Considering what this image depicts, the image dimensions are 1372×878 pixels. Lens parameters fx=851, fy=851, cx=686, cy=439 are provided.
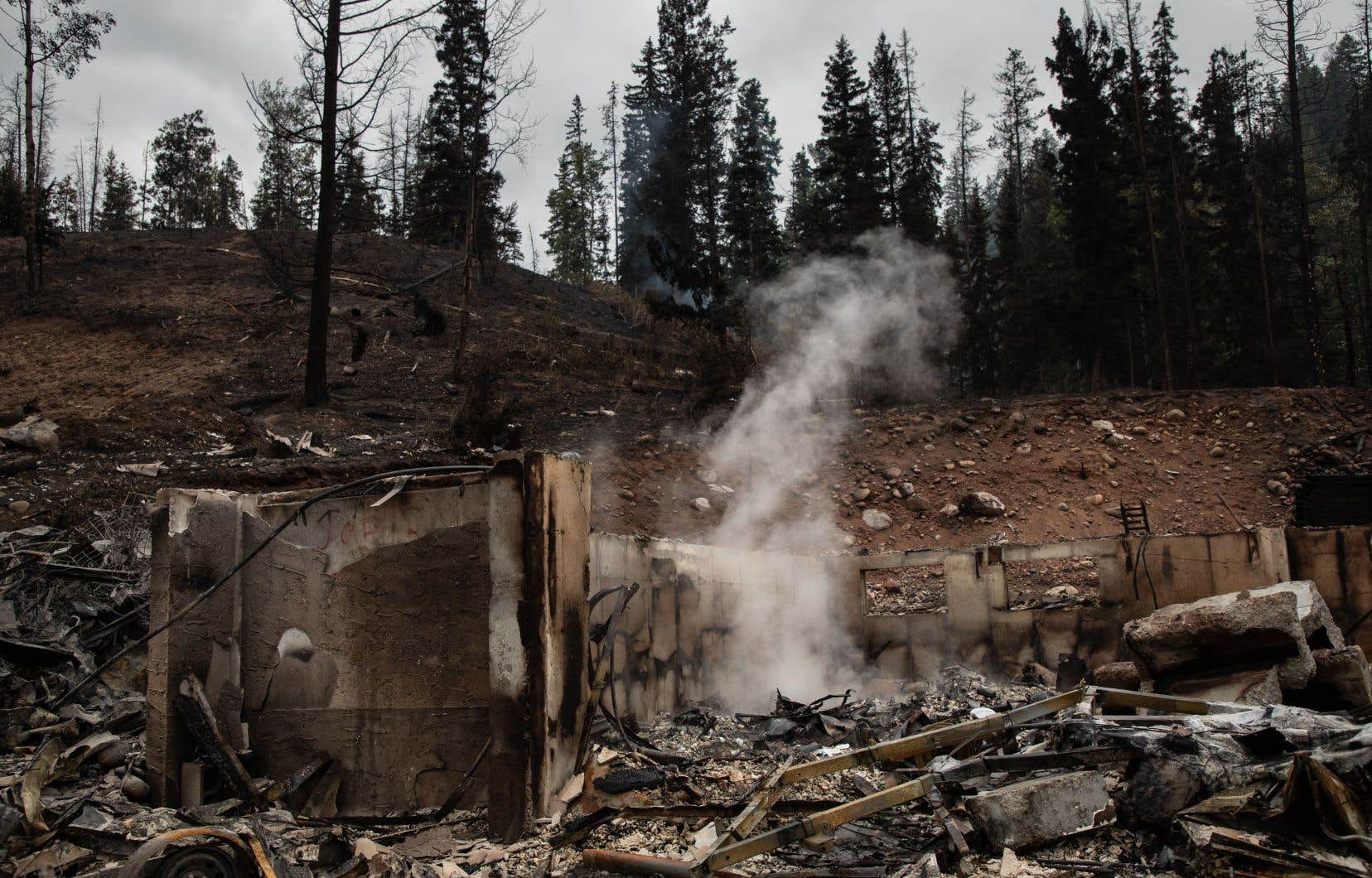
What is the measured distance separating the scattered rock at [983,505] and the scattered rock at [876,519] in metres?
1.48

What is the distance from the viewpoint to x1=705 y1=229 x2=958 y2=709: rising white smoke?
1045 centimetres

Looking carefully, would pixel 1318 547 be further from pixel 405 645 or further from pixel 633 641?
pixel 405 645

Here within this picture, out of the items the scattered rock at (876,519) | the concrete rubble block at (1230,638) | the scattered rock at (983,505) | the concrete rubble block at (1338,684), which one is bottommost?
the concrete rubble block at (1338,684)

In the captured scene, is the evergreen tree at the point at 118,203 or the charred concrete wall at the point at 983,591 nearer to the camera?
the charred concrete wall at the point at 983,591

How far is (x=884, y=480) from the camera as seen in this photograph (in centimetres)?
1692

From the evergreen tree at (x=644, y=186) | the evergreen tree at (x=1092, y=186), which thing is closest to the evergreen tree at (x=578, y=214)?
the evergreen tree at (x=644, y=186)

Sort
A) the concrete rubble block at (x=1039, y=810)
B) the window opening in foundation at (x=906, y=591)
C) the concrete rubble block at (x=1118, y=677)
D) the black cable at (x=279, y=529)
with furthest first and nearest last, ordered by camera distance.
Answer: the window opening in foundation at (x=906, y=591) → the concrete rubble block at (x=1118, y=677) → the black cable at (x=279, y=529) → the concrete rubble block at (x=1039, y=810)

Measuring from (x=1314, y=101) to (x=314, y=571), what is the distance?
938 inches

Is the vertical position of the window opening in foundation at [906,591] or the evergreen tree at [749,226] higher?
the evergreen tree at [749,226]

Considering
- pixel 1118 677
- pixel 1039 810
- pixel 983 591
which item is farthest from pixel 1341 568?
pixel 1039 810

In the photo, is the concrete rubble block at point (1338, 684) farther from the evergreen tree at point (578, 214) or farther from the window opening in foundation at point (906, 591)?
the evergreen tree at point (578, 214)

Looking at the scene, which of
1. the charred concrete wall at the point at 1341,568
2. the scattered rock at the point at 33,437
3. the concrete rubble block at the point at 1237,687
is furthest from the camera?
the scattered rock at the point at 33,437

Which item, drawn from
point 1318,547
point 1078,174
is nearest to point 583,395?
point 1318,547

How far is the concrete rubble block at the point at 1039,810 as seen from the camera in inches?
170
